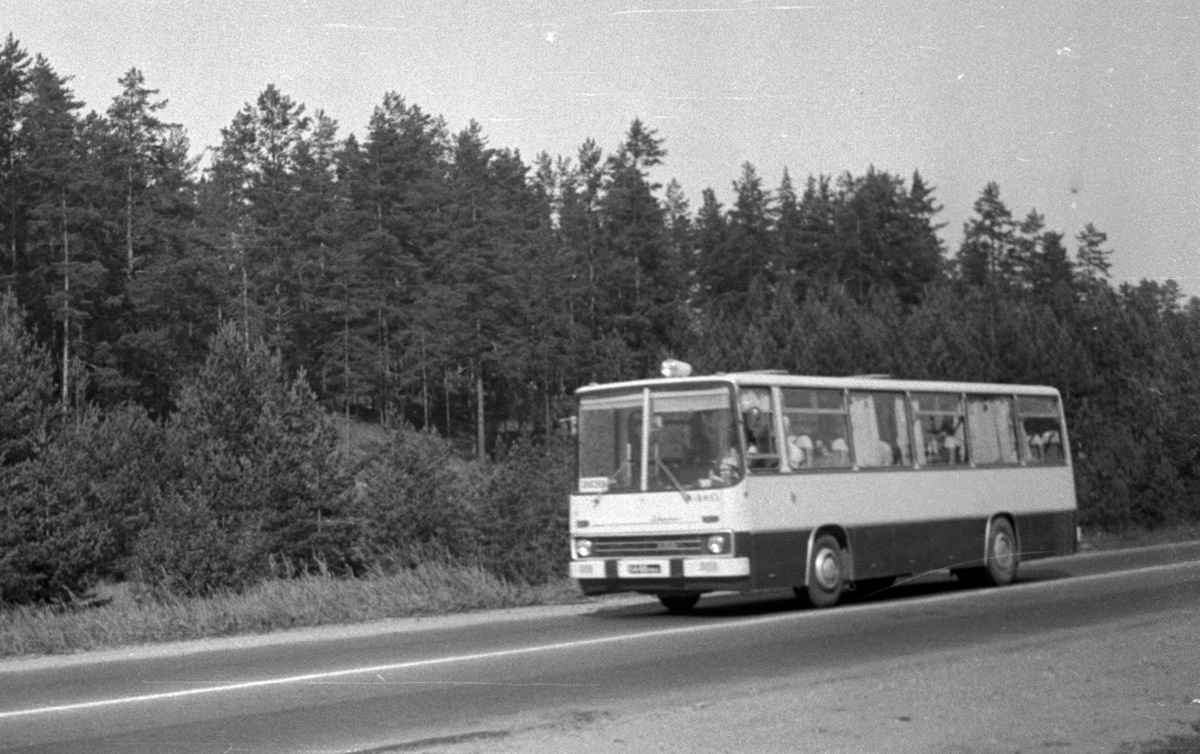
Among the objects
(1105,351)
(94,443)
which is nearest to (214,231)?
(94,443)

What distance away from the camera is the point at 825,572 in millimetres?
20156

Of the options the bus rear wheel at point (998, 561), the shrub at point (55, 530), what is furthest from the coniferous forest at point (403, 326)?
the bus rear wheel at point (998, 561)

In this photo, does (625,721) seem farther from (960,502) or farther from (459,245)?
(459,245)

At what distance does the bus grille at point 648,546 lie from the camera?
61.8 feet

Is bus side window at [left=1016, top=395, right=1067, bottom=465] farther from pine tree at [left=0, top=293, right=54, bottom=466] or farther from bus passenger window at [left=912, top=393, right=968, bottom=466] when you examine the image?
pine tree at [left=0, top=293, right=54, bottom=466]

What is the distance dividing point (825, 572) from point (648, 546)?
259 cm

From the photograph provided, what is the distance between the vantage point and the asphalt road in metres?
10.5

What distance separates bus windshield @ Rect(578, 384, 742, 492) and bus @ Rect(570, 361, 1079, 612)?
0.02 m

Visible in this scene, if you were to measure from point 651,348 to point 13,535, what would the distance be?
52941 millimetres

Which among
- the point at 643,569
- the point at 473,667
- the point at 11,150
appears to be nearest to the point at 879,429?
the point at 643,569

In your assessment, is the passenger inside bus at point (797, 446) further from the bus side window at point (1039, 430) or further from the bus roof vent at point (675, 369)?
the bus side window at point (1039, 430)

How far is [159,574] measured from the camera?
159ft

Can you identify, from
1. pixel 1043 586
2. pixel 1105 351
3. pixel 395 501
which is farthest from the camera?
pixel 1105 351

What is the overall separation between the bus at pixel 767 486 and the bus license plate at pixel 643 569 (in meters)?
0.01
